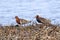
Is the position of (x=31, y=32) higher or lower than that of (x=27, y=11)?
higher

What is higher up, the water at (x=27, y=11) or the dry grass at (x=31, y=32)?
the dry grass at (x=31, y=32)

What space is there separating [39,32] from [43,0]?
9907 mm

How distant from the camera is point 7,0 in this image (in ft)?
61.5

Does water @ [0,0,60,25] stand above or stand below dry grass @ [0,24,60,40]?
below

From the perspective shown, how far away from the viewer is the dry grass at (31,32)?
8312 mm

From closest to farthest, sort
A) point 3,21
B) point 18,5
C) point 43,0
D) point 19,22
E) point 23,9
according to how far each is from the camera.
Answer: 1. point 19,22
2. point 3,21
3. point 23,9
4. point 18,5
5. point 43,0

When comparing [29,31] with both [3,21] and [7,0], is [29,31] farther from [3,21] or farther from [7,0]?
[7,0]

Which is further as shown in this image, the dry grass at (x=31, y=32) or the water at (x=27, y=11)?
the water at (x=27, y=11)

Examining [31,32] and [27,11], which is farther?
[27,11]

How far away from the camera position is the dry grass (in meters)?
8.31

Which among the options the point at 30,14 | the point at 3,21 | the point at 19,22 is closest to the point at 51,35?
the point at 19,22

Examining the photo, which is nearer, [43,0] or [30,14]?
[30,14]

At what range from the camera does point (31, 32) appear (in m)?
8.89

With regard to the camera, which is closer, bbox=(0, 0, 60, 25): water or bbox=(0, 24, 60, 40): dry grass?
bbox=(0, 24, 60, 40): dry grass
